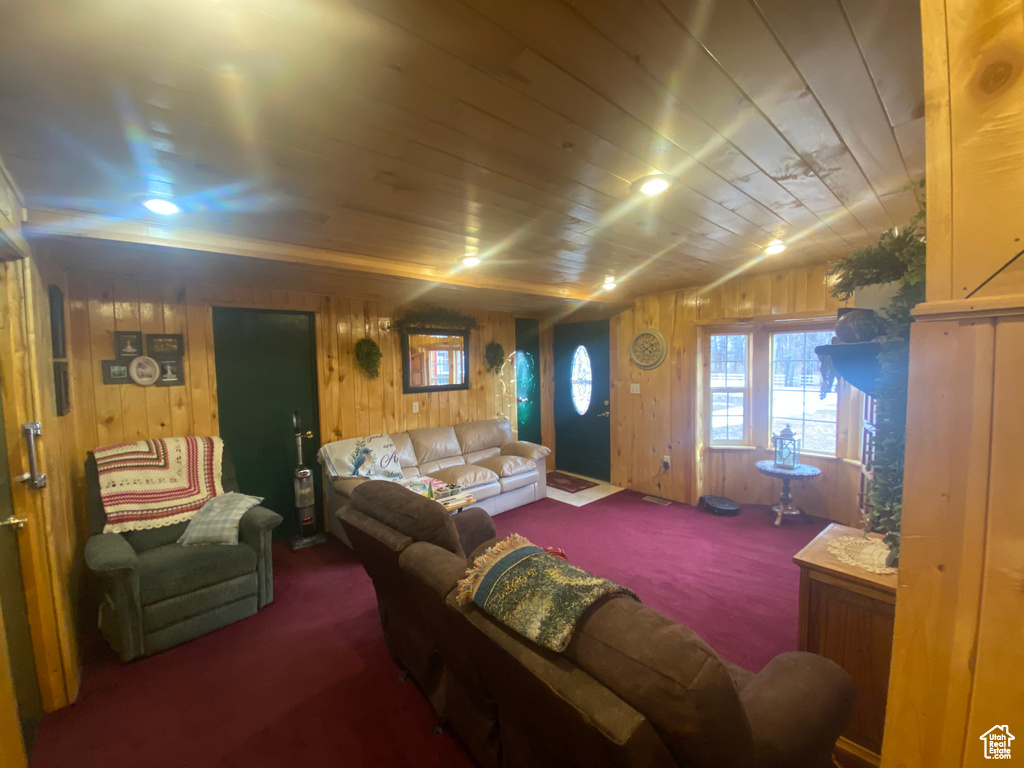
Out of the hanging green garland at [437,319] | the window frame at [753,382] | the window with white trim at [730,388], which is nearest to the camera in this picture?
the window frame at [753,382]

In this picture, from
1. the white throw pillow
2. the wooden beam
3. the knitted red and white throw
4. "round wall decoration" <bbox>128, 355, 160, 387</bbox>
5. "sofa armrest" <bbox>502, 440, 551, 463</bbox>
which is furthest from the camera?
"sofa armrest" <bbox>502, 440, 551, 463</bbox>

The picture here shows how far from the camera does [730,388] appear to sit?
4.27 m

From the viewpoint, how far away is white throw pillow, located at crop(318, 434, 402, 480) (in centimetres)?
339

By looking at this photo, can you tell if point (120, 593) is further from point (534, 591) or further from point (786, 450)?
point (786, 450)

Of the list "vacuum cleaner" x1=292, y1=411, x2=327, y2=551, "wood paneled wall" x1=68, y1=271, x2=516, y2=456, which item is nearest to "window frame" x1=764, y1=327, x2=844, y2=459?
"wood paneled wall" x1=68, y1=271, x2=516, y2=456

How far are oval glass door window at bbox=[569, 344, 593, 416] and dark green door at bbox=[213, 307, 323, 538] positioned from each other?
3.17 meters

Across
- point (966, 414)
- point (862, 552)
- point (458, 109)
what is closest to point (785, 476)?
point (862, 552)

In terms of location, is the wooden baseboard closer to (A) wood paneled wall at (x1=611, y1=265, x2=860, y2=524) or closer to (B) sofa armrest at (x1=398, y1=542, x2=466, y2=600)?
(B) sofa armrest at (x1=398, y1=542, x2=466, y2=600)

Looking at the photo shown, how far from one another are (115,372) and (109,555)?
1.36m

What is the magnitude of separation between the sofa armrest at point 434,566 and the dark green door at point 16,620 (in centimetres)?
143

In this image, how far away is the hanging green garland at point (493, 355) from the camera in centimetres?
489

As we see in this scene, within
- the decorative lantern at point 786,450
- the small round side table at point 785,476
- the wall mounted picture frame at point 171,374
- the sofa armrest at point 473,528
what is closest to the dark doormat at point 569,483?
the small round side table at point 785,476

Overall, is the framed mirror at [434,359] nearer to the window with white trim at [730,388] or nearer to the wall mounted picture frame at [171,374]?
the wall mounted picture frame at [171,374]

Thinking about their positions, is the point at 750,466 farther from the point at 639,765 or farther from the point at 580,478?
the point at 639,765
